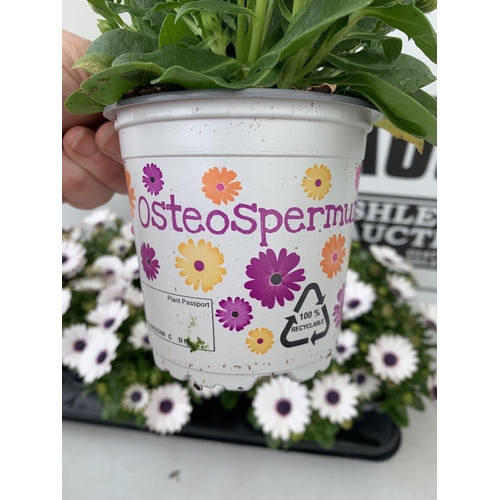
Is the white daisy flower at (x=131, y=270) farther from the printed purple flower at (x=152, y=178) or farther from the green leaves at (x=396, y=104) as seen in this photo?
the green leaves at (x=396, y=104)

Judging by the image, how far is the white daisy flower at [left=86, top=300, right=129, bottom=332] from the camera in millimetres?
798

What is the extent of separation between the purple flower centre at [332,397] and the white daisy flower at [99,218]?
28.6 inches

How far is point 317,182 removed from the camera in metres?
0.36

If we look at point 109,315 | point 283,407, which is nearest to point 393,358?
point 283,407

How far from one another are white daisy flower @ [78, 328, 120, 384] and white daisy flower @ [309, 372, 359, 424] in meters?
0.38

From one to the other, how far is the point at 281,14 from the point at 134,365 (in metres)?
0.68

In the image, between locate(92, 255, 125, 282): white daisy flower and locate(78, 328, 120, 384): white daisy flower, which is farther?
locate(92, 255, 125, 282): white daisy flower

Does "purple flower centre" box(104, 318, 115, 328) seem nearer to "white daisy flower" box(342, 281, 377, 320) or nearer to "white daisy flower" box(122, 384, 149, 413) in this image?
"white daisy flower" box(122, 384, 149, 413)

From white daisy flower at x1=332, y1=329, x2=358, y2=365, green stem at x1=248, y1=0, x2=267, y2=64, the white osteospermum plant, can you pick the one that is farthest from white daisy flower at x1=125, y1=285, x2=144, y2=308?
green stem at x1=248, y1=0, x2=267, y2=64

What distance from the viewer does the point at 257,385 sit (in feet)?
2.53

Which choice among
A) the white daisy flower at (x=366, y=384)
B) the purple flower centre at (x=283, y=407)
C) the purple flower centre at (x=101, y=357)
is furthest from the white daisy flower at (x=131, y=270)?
the white daisy flower at (x=366, y=384)

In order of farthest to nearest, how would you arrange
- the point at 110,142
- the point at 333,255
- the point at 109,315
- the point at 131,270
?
the point at 131,270
the point at 109,315
the point at 110,142
the point at 333,255

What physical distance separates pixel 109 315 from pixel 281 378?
14.7 inches

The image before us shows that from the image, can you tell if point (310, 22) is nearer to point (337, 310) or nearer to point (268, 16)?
point (268, 16)
